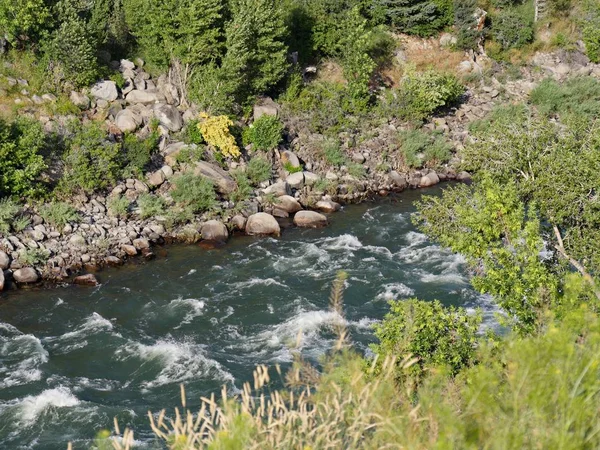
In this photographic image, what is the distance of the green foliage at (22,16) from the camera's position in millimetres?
28031

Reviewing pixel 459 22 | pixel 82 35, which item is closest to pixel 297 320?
pixel 82 35

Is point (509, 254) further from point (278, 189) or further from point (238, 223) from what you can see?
point (278, 189)

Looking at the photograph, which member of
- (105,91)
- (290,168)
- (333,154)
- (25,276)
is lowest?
(25,276)

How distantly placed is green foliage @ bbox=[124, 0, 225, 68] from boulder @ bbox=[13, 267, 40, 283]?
1433 centimetres

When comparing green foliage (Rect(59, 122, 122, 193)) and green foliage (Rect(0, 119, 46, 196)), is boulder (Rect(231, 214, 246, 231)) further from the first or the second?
green foliage (Rect(0, 119, 46, 196))

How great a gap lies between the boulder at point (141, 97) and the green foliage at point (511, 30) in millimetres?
25007

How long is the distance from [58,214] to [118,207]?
228cm

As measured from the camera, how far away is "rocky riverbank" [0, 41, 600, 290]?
875 inches

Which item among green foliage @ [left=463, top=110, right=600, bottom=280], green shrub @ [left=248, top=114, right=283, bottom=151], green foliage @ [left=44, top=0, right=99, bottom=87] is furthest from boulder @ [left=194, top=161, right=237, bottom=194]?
green foliage @ [left=463, top=110, right=600, bottom=280]

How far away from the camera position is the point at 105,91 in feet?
95.1

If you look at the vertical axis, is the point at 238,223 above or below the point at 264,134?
below

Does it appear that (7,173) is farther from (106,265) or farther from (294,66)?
(294,66)

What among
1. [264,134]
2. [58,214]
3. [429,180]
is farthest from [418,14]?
[58,214]

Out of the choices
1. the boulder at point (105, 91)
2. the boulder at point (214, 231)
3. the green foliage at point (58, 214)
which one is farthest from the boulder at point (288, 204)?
the boulder at point (105, 91)
